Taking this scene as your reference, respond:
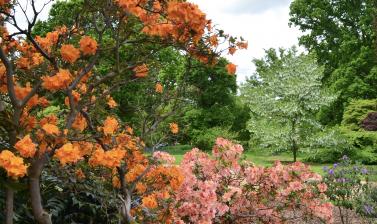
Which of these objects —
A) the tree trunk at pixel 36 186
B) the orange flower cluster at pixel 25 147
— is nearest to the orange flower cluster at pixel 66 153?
the orange flower cluster at pixel 25 147

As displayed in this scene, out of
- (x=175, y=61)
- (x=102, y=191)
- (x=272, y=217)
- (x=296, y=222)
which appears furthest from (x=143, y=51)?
(x=175, y=61)

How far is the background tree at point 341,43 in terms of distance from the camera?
2289 cm

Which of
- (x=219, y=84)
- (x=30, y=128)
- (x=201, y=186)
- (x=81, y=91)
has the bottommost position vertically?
(x=201, y=186)

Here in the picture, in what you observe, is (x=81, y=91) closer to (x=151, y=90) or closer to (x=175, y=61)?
(x=151, y=90)

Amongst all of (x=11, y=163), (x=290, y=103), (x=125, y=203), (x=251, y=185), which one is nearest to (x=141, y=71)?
→ (x=125, y=203)

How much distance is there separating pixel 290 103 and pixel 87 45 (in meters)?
16.4

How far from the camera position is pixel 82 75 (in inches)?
112

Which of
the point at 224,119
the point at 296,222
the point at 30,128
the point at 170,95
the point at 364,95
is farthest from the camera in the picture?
the point at 224,119

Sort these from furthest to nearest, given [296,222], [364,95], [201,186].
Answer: [364,95] → [296,222] → [201,186]

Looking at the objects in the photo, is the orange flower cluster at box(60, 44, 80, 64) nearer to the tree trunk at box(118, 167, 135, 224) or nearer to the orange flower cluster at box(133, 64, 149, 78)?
the orange flower cluster at box(133, 64, 149, 78)

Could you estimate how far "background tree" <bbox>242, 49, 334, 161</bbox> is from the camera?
18.6 metres

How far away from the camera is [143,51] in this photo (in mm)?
3164

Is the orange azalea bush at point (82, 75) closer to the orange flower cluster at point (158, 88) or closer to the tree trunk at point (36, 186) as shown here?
the tree trunk at point (36, 186)

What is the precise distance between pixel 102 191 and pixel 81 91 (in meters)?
0.74
